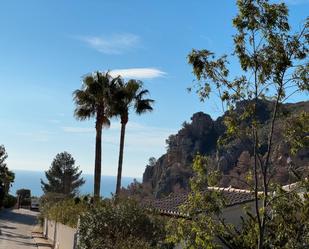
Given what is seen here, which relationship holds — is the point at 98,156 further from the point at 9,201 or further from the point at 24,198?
the point at 24,198

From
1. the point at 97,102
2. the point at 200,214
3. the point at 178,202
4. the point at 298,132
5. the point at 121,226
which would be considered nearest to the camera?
the point at 298,132

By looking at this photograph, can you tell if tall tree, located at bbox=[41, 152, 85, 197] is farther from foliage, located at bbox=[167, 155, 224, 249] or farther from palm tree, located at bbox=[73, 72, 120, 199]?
foliage, located at bbox=[167, 155, 224, 249]

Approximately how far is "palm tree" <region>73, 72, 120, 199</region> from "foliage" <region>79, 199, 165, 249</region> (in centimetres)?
1765

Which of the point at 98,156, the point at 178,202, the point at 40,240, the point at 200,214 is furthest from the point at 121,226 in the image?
the point at 40,240

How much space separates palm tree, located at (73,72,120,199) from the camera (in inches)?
1415

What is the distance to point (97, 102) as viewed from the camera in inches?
1423

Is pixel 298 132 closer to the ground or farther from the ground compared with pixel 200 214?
farther from the ground

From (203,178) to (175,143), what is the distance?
117696mm

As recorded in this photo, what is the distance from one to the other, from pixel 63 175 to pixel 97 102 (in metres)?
50.5

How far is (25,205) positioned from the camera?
9656 centimetres

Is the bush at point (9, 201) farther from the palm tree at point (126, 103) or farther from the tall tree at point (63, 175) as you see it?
the palm tree at point (126, 103)

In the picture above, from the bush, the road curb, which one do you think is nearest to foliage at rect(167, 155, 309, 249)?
the road curb

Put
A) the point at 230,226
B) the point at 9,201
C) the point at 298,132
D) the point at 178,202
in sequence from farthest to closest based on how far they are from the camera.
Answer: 1. the point at 9,201
2. the point at 178,202
3. the point at 230,226
4. the point at 298,132

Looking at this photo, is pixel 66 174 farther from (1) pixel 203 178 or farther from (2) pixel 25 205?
(1) pixel 203 178
